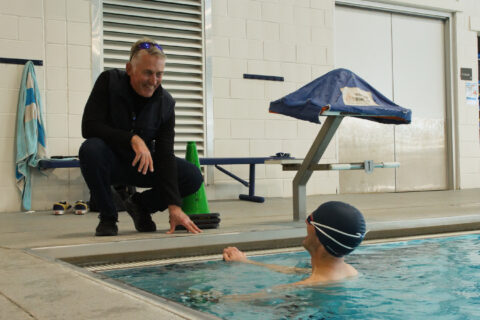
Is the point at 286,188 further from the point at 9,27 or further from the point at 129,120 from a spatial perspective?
the point at 129,120

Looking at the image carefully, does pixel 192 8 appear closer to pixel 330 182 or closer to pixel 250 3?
pixel 250 3

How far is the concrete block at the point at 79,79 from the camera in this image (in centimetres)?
616

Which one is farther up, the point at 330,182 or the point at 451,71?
the point at 451,71

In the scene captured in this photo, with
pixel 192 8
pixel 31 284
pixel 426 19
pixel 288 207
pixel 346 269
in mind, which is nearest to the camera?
pixel 31 284

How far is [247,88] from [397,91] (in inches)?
103

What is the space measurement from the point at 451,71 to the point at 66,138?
6.07m

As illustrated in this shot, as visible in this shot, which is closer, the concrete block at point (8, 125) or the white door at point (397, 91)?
the concrete block at point (8, 125)

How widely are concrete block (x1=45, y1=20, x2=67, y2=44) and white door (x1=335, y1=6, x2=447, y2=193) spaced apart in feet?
12.4

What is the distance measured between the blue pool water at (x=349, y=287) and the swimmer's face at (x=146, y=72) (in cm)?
103

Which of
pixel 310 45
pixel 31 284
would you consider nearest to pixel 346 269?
pixel 31 284

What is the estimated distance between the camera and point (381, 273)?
104 inches

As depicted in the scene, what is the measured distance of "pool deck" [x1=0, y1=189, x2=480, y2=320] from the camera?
5.17 feet

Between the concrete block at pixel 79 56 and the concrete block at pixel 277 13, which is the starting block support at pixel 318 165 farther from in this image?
the concrete block at pixel 277 13

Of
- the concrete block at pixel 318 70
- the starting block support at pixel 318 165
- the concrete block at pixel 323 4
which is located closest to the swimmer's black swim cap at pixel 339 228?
the starting block support at pixel 318 165
